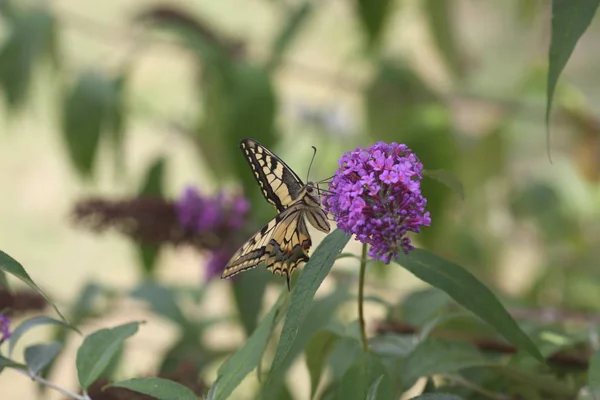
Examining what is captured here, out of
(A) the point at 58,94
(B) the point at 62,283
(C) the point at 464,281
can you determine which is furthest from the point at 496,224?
(C) the point at 464,281

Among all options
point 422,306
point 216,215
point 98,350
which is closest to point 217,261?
point 216,215

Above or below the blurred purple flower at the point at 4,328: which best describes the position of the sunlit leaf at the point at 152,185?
above

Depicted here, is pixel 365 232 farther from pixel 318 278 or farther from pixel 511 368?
pixel 511 368

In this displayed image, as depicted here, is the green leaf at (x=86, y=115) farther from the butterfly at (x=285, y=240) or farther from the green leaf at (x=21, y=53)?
the butterfly at (x=285, y=240)

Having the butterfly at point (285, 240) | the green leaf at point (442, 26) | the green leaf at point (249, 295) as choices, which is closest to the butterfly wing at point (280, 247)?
the butterfly at point (285, 240)

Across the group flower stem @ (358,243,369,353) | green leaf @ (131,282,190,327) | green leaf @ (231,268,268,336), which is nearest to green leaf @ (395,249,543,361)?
flower stem @ (358,243,369,353)

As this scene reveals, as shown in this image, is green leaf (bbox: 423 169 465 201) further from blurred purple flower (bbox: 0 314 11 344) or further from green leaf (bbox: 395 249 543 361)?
blurred purple flower (bbox: 0 314 11 344)
